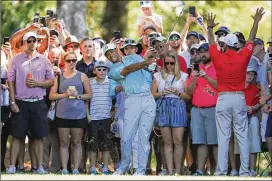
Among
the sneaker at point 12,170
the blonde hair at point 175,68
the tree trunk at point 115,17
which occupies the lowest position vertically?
the sneaker at point 12,170

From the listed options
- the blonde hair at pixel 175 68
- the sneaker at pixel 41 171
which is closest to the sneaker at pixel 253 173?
the blonde hair at pixel 175 68

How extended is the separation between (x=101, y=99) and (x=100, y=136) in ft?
2.28

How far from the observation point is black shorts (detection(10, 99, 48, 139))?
75.9ft

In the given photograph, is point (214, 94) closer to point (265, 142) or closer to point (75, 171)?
point (265, 142)

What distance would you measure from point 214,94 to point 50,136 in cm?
338

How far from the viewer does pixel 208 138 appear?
23281 mm

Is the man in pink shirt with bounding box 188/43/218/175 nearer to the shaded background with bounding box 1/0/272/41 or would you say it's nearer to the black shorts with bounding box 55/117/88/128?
the black shorts with bounding box 55/117/88/128

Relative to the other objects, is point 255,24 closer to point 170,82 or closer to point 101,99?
point 170,82

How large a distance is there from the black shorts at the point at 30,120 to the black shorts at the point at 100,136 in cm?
95

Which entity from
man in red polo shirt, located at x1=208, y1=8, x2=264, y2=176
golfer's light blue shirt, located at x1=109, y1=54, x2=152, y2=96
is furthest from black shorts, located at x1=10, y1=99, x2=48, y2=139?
man in red polo shirt, located at x1=208, y1=8, x2=264, y2=176

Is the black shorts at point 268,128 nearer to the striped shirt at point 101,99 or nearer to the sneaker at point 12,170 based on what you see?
the striped shirt at point 101,99

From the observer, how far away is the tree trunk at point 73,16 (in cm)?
3244

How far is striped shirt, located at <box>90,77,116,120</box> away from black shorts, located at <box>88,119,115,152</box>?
0.11 metres

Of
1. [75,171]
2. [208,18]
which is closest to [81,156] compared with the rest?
[75,171]
